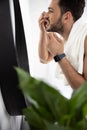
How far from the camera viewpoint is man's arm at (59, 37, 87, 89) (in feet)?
3.14

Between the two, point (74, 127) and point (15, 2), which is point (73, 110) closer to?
point (74, 127)

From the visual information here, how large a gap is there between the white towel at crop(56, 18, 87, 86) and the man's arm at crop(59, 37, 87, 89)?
1 cm

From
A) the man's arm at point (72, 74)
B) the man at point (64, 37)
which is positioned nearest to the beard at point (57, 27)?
the man at point (64, 37)

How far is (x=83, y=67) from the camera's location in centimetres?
96

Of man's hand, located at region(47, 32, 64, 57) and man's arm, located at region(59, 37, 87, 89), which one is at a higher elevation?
man's hand, located at region(47, 32, 64, 57)

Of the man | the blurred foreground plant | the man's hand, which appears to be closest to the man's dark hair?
the man

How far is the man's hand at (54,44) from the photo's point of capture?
0.98 meters

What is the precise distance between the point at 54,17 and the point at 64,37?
96mm

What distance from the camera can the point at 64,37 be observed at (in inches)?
38.7

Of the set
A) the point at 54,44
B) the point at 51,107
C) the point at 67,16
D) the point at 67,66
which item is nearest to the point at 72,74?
the point at 67,66

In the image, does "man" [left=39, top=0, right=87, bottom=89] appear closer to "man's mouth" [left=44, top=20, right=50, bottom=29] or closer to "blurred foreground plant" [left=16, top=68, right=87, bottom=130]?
"man's mouth" [left=44, top=20, right=50, bottom=29]

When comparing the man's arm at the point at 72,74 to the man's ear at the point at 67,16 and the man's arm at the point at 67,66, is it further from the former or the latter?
the man's ear at the point at 67,16

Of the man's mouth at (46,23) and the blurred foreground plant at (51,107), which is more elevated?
the man's mouth at (46,23)

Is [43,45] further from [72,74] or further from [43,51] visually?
[72,74]
